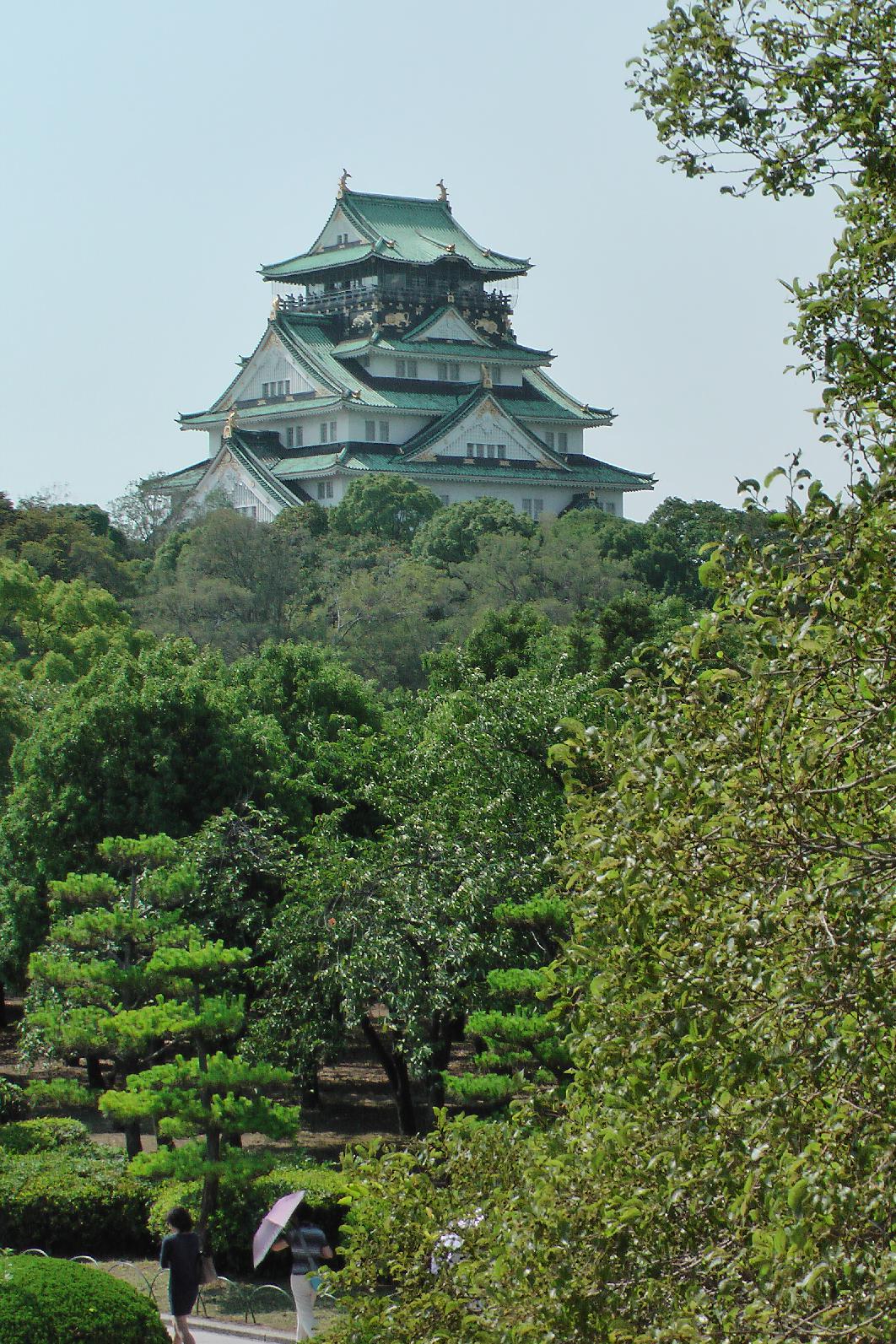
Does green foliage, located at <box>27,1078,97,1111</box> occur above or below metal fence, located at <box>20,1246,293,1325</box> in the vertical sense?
above

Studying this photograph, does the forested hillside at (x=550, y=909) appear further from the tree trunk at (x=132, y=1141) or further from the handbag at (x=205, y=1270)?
the handbag at (x=205, y=1270)

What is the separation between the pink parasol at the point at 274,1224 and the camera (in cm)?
1266

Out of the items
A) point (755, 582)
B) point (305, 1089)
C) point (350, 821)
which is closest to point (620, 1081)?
point (755, 582)

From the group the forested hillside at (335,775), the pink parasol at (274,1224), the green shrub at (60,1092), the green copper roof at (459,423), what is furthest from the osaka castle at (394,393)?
the pink parasol at (274,1224)

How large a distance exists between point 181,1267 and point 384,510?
43.0 m

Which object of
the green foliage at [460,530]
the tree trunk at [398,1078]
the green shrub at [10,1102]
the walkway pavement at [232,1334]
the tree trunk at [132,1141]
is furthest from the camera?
the green foliage at [460,530]

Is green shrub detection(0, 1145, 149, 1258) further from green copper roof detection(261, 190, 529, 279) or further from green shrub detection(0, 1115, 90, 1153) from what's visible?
green copper roof detection(261, 190, 529, 279)

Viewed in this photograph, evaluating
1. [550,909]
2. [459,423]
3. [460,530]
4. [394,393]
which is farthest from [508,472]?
[550,909]

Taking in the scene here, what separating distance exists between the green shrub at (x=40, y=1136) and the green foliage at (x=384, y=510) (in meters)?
34.4

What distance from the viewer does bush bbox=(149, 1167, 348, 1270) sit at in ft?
49.1

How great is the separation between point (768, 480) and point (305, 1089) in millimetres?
17481

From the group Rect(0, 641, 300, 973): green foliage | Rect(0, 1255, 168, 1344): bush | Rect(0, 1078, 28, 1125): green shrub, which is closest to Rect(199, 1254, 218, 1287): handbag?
Rect(0, 1255, 168, 1344): bush

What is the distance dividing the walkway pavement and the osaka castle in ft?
162

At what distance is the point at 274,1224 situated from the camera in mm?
12836
